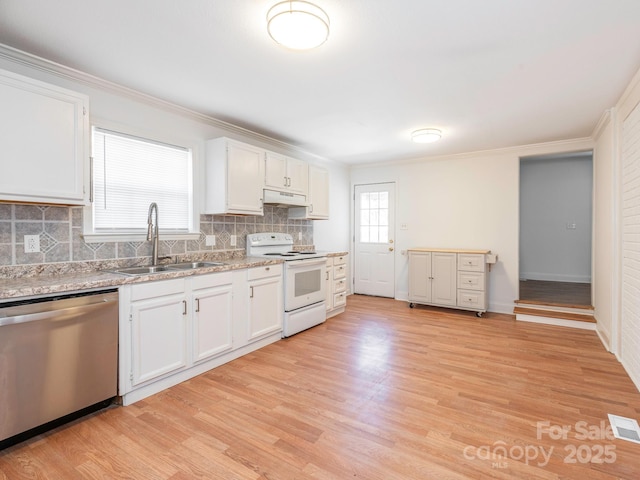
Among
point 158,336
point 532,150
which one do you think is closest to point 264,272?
point 158,336

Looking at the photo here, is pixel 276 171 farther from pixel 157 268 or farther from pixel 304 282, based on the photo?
pixel 157 268

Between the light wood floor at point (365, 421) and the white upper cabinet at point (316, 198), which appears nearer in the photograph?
the light wood floor at point (365, 421)

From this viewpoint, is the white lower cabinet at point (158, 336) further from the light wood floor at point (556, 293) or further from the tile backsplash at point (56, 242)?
the light wood floor at point (556, 293)

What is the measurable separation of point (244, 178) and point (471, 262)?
3.32 metres

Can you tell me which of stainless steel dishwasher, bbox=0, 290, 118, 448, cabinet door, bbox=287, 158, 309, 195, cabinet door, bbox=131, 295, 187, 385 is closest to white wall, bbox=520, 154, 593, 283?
cabinet door, bbox=287, 158, 309, 195

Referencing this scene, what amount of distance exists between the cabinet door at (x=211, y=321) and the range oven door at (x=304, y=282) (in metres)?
0.83

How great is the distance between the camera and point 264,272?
3404 mm

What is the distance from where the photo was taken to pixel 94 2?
1.76 metres

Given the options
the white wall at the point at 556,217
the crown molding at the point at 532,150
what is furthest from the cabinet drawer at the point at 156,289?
the white wall at the point at 556,217

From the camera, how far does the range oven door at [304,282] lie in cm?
370

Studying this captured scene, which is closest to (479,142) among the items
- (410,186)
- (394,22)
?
(410,186)

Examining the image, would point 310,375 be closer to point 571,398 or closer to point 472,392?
point 472,392

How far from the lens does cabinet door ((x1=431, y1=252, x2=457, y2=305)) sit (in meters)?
4.83

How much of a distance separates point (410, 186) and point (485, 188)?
1.16 m
